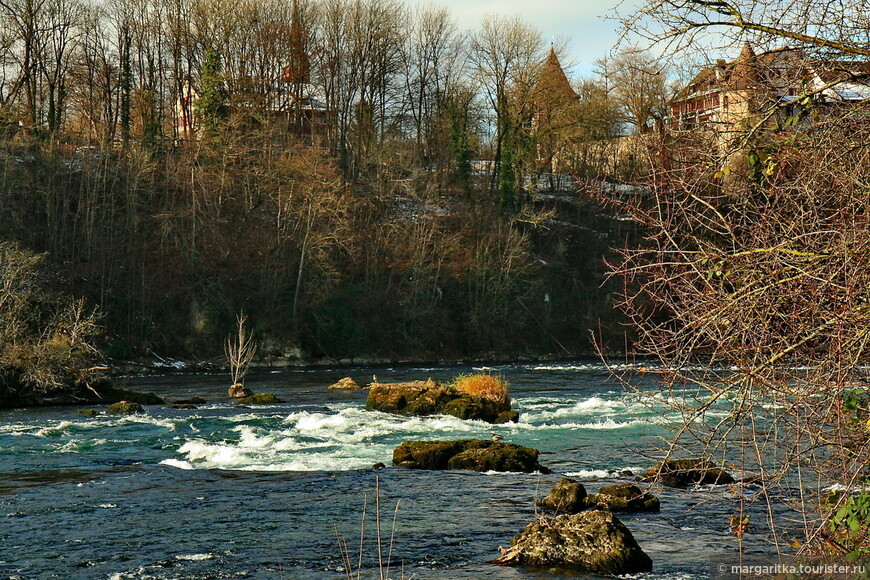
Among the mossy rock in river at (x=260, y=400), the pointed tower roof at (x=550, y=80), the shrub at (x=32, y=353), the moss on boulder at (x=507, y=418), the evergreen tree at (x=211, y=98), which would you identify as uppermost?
the pointed tower roof at (x=550, y=80)

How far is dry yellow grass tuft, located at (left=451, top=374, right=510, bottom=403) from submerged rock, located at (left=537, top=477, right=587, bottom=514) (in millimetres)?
12102

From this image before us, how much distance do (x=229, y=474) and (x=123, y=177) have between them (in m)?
37.2

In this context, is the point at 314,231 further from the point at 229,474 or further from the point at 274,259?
the point at 229,474

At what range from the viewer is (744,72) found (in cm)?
542

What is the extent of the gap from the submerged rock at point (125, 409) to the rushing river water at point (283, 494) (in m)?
0.78

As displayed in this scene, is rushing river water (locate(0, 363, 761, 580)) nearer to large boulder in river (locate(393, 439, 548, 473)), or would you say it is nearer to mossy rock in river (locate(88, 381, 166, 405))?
large boulder in river (locate(393, 439, 548, 473))

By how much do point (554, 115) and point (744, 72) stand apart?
63.4 meters

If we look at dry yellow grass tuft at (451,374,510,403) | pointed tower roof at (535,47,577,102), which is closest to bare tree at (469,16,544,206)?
pointed tower roof at (535,47,577,102)

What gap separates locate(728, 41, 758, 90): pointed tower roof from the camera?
5.26 meters

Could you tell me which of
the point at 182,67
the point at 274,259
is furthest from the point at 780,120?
the point at 182,67

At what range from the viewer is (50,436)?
2161 centimetres

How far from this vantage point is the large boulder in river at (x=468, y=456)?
682 inches

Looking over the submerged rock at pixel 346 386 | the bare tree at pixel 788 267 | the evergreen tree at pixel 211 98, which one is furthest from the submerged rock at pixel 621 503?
the evergreen tree at pixel 211 98

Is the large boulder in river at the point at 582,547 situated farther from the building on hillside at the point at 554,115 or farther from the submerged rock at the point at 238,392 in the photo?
the building on hillside at the point at 554,115
